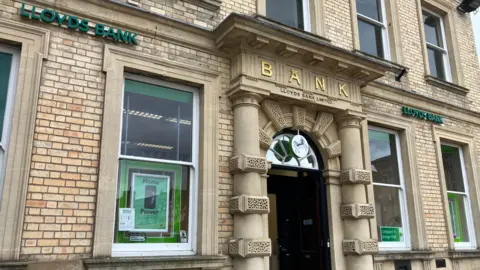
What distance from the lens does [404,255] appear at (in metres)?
7.16

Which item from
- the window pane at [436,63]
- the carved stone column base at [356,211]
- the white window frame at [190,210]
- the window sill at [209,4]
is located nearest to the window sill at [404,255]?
the carved stone column base at [356,211]

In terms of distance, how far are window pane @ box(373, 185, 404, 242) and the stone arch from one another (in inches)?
59.9

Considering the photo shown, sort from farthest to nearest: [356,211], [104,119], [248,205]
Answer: [356,211], [248,205], [104,119]

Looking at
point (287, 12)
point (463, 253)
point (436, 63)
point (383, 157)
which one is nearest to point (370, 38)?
point (287, 12)

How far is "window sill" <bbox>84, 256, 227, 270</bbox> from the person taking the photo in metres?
4.37

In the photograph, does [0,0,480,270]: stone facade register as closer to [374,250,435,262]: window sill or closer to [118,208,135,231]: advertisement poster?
[374,250,435,262]: window sill

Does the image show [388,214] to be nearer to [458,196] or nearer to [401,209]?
[401,209]

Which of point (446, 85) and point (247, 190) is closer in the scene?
point (247, 190)

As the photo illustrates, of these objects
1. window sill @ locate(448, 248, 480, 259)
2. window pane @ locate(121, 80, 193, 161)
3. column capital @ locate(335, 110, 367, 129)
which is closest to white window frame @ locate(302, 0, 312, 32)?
column capital @ locate(335, 110, 367, 129)

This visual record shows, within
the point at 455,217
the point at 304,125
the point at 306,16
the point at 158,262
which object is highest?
the point at 306,16

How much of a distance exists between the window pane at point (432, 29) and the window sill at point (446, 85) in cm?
134

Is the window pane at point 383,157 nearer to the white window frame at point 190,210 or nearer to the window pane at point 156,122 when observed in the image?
the white window frame at point 190,210

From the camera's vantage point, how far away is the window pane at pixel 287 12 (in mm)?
7329

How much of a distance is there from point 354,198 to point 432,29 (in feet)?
20.0
